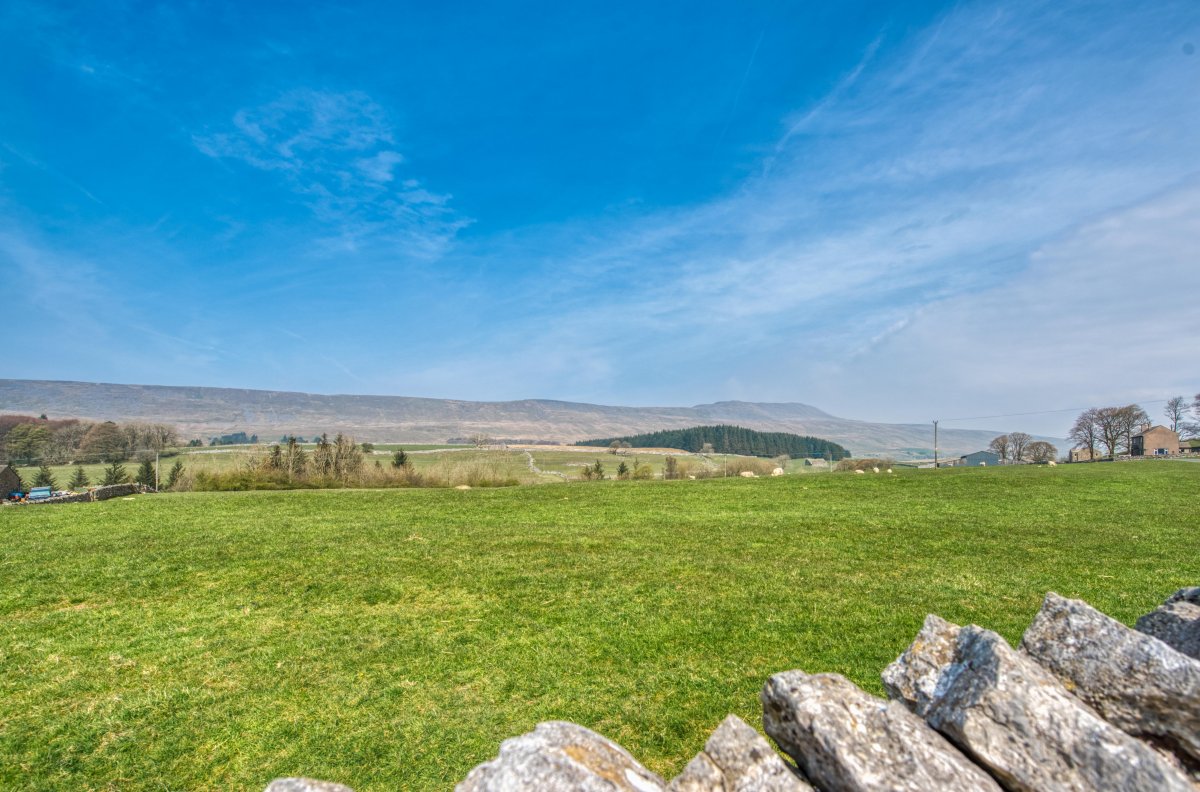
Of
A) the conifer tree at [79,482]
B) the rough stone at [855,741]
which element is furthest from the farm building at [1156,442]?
the conifer tree at [79,482]

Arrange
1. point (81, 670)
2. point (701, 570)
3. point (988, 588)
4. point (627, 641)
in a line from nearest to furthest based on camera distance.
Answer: point (81, 670) → point (627, 641) → point (988, 588) → point (701, 570)

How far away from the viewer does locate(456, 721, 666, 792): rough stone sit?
1739mm

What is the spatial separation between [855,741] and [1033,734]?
53 cm

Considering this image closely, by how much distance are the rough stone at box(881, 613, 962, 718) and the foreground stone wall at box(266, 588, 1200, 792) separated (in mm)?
40

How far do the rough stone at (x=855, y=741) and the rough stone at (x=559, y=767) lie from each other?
0.55 meters

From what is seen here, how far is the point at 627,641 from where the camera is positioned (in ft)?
19.4

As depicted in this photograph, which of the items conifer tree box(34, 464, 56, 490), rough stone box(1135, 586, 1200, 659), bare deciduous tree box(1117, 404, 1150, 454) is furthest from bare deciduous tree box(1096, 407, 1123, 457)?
conifer tree box(34, 464, 56, 490)

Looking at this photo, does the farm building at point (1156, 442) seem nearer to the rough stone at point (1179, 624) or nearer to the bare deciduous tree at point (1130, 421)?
the bare deciduous tree at point (1130, 421)

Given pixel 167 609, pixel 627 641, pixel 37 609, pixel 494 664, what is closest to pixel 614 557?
pixel 627 641

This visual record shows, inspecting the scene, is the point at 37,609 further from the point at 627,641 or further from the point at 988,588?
the point at 988,588

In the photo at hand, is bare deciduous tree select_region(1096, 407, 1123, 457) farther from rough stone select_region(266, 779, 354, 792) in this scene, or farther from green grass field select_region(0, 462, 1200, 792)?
rough stone select_region(266, 779, 354, 792)

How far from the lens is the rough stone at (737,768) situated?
6.22ft

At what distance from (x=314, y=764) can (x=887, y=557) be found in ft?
30.7

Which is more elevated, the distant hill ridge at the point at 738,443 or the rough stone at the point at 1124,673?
the distant hill ridge at the point at 738,443
